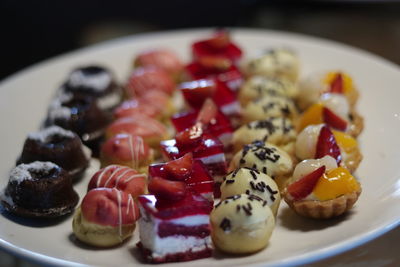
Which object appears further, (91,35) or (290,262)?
(91,35)

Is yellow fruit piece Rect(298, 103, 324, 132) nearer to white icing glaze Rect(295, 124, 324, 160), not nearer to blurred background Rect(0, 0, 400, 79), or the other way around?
white icing glaze Rect(295, 124, 324, 160)

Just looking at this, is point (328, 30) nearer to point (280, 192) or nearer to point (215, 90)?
point (215, 90)

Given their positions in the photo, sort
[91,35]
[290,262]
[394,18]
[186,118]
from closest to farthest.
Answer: [290,262], [186,118], [394,18], [91,35]

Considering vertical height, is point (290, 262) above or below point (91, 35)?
above

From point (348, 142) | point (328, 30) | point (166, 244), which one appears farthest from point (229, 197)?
point (328, 30)

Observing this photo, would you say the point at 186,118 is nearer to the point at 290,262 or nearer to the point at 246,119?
the point at 246,119

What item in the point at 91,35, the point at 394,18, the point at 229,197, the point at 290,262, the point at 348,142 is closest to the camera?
the point at 290,262

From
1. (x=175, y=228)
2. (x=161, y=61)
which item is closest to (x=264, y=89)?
(x=161, y=61)
